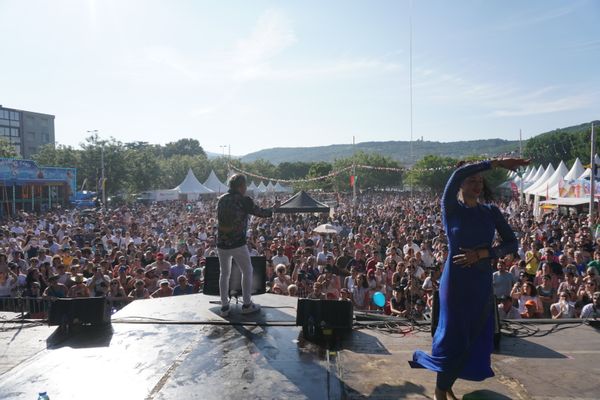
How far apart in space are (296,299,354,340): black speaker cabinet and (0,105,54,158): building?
90.1 m

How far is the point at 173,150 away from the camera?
155000mm

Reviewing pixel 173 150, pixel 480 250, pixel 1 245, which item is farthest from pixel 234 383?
pixel 173 150

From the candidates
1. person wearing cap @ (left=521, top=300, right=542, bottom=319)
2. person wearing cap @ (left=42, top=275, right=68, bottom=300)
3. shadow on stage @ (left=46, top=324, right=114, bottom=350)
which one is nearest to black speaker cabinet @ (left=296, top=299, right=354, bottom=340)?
shadow on stage @ (left=46, top=324, right=114, bottom=350)

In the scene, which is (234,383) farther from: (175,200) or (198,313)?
(175,200)

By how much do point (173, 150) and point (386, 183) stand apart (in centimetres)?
8937

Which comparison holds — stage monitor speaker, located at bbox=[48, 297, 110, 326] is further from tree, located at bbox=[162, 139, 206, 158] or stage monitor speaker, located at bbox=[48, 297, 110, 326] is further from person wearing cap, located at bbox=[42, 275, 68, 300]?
tree, located at bbox=[162, 139, 206, 158]

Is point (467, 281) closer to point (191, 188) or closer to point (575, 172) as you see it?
point (575, 172)

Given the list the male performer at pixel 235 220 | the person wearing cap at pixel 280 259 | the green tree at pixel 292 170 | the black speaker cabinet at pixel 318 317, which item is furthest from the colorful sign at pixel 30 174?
the green tree at pixel 292 170

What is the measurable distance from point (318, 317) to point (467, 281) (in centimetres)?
187

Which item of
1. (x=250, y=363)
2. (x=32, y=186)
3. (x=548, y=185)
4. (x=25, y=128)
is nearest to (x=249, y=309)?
(x=250, y=363)

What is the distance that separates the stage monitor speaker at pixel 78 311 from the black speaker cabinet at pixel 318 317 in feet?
6.63

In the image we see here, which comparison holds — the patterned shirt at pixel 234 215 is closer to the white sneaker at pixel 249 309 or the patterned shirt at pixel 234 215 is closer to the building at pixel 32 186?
the white sneaker at pixel 249 309

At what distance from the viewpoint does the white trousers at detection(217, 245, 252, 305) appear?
5.00 m

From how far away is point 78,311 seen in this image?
193 inches
